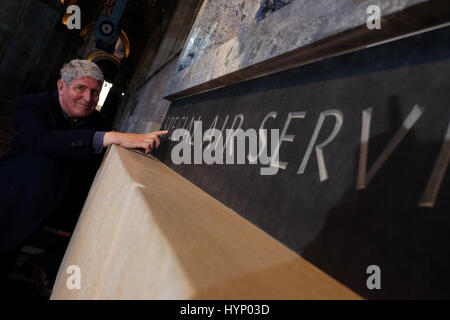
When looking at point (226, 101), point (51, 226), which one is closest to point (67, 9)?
point (51, 226)

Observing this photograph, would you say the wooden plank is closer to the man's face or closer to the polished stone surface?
the polished stone surface

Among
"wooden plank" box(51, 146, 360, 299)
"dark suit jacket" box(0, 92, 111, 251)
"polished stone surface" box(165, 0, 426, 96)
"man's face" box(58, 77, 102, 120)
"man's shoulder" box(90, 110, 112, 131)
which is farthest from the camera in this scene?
"man's shoulder" box(90, 110, 112, 131)

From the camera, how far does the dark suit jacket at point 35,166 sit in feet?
6.10

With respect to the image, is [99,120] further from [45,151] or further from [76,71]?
[45,151]

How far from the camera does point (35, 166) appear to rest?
2.01 meters

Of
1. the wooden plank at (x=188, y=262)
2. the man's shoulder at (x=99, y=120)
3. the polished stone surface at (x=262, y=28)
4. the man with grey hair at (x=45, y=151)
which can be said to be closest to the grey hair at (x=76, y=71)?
the man with grey hair at (x=45, y=151)

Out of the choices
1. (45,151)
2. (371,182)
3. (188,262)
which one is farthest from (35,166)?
(371,182)

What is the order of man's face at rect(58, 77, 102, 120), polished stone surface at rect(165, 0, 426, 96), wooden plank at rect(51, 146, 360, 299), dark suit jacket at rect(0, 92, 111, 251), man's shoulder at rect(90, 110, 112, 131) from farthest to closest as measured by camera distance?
man's shoulder at rect(90, 110, 112, 131)
man's face at rect(58, 77, 102, 120)
dark suit jacket at rect(0, 92, 111, 251)
polished stone surface at rect(165, 0, 426, 96)
wooden plank at rect(51, 146, 360, 299)

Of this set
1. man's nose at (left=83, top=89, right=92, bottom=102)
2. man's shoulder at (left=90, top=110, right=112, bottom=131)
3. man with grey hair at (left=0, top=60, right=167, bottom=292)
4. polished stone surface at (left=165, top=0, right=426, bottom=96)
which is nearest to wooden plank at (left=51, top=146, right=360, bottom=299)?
polished stone surface at (left=165, top=0, right=426, bottom=96)

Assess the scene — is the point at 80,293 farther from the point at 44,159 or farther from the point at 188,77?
the point at 188,77

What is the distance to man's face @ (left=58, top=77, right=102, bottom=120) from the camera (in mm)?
2320

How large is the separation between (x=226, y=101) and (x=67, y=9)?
702 inches

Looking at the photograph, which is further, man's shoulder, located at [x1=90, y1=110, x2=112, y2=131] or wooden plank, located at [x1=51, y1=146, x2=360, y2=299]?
man's shoulder, located at [x1=90, y1=110, x2=112, y2=131]

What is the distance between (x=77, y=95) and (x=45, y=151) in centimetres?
64
